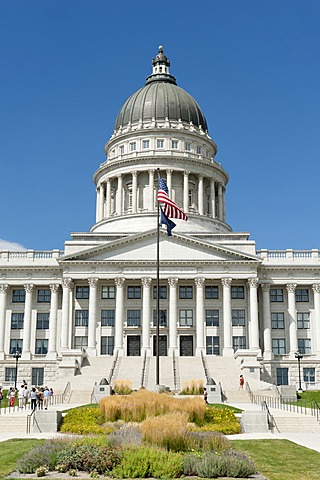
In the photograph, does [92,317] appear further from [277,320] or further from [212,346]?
[277,320]

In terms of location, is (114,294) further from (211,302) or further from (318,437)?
(318,437)

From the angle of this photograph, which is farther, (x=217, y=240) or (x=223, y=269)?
Answer: (x=217, y=240)

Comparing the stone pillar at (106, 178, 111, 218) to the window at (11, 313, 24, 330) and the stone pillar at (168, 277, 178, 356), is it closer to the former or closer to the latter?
the window at (11, 313, 24, 330)

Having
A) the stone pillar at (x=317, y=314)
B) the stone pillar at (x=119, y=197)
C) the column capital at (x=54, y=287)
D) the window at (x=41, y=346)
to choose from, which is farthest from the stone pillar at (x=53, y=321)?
the stone pillar at (x=317, y=314)

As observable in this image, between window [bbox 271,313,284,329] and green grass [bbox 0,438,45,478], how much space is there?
156 feet

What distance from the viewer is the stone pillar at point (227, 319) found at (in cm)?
6531

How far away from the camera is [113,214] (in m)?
86.2

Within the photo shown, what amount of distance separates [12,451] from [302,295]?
53354mm

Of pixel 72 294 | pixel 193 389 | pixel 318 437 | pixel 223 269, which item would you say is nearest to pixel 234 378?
pixel 193 389

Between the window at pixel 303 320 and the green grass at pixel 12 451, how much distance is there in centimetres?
4879

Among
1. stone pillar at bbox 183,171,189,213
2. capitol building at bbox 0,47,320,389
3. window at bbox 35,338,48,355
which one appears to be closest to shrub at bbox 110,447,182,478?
capitol building at bbox 0,47,320,389

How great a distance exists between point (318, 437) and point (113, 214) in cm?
6130

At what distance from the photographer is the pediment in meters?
67.1

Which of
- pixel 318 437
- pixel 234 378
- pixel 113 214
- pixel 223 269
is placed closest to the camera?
pixel 318 437
